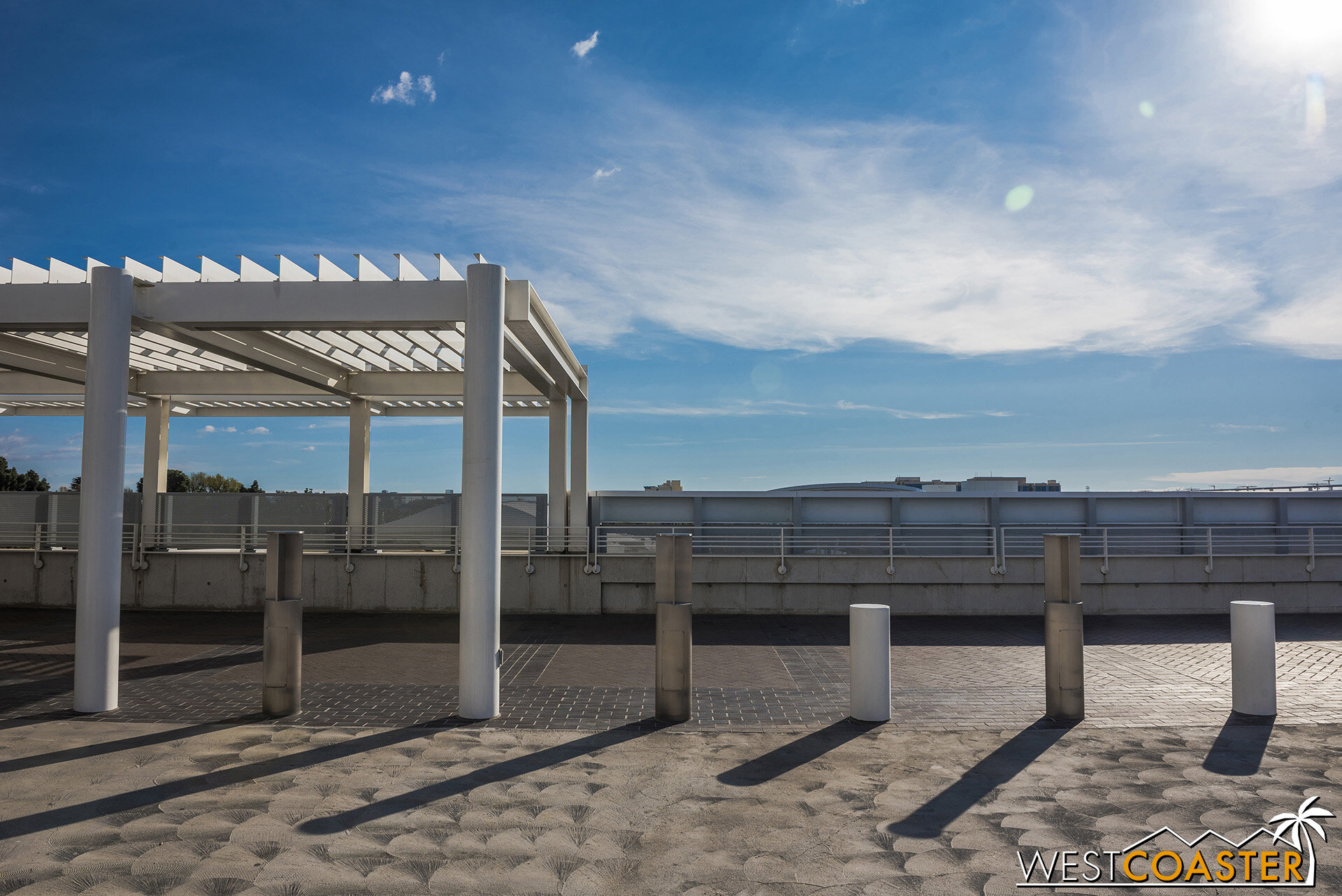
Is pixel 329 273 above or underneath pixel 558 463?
above

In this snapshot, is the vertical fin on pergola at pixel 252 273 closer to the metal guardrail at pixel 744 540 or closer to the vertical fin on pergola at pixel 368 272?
the vertical fin on pergola at pixel 368 272

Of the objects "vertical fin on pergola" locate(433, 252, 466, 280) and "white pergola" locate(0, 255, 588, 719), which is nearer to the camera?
"white pergola" locate(0, 255, 588, 719)

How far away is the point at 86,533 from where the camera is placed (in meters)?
8.23

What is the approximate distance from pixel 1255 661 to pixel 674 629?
5.92 metres

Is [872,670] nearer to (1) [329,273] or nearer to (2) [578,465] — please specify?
(1) [329,273]

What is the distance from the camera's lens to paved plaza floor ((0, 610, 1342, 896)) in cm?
447

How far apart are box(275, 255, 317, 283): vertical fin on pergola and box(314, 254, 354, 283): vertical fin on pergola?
14 centimetres

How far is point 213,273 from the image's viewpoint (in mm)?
9469

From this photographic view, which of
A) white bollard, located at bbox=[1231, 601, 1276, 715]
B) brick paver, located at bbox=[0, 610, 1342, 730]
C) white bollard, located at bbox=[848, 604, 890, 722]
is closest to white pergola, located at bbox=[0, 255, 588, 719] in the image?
brick paver, located at bbox=[0, 610, 1342, 730]

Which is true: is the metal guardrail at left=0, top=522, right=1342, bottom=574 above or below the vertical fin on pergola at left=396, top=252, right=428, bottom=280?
below

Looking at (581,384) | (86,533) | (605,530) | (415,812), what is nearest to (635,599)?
(605,530)

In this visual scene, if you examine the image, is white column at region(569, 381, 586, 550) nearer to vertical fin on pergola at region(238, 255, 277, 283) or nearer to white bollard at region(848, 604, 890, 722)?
vertical fin on pergola at region(238, 255, 277, 283)

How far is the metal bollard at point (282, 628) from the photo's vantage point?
7.69 meters

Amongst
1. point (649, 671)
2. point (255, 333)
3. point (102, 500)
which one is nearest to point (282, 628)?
point (102, 500)
